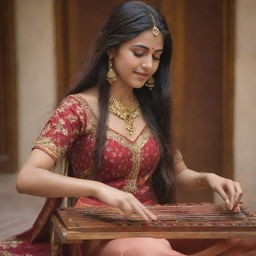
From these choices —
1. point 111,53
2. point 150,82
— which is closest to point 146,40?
point 111,53

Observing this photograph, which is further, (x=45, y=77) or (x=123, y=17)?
(x=45, y=77)

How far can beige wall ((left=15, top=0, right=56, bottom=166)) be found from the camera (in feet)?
18.6

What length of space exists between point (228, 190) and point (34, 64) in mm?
3102

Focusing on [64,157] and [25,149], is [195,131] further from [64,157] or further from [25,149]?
[64,157]

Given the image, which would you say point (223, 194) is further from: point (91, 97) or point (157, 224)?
point (91, 97)

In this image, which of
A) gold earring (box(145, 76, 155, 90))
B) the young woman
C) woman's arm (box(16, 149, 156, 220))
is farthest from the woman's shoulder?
woman's arm (box(16, 149, 156, 220))

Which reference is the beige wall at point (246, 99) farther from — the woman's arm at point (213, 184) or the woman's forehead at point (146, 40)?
the woman's forehead at point (146, 40)

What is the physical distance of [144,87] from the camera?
3.37 metres

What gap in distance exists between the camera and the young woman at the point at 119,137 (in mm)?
2809

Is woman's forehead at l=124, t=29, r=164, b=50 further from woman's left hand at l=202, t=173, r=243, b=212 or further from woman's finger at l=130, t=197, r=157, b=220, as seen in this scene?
woman's finger at l=130, t=197, r=157, b=220

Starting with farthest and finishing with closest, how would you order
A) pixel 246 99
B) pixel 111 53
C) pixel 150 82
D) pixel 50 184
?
1. pixel 246 99
2. pixel 150 82
3. pixel 111 53
4. pixel 50 184

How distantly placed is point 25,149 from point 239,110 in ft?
6.02

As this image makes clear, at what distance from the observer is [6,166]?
20.2 ft

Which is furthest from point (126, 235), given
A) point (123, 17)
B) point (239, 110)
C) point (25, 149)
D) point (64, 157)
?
point (25, 149)
